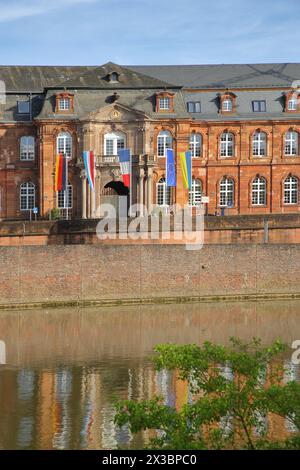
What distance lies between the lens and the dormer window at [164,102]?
6812 cm

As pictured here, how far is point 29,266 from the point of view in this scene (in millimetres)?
54062

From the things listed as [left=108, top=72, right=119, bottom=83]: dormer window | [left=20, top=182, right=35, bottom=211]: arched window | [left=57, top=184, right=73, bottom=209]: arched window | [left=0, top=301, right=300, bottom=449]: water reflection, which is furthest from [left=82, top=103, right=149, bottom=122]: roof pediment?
[left=0, top=301, right=300, bottom=449]: water reflection

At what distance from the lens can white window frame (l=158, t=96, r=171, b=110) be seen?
6825cm

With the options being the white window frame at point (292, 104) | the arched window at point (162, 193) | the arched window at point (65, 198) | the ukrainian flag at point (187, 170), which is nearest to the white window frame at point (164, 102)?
the ukrainian flag at point (187, 170)

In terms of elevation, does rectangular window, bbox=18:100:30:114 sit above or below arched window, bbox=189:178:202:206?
above

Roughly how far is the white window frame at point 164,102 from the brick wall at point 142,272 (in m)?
14.4

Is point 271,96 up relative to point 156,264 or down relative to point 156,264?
up

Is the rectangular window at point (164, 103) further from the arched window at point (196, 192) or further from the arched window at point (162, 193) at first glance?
the arched window at point (196, 192)

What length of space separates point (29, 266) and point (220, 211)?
63.7 feet

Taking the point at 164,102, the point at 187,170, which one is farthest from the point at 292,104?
the point at 187,170

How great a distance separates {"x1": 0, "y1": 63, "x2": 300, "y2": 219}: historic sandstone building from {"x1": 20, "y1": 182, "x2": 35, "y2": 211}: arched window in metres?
0.06

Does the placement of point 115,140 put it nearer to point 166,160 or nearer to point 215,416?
point 166,160

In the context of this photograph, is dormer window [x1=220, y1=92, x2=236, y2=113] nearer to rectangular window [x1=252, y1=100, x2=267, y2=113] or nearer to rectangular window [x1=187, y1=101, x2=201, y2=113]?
rectangular window [x1=252, y1=100, x2=267, y2=113]
